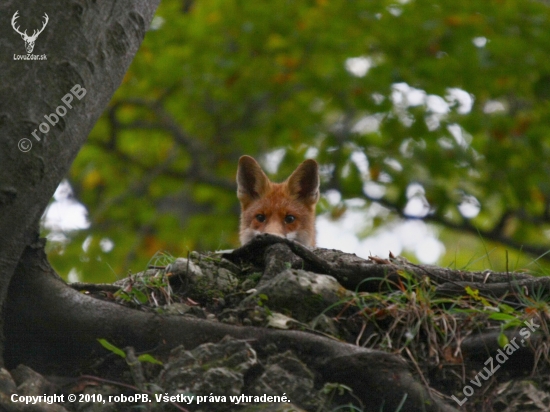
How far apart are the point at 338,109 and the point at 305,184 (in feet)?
18.9

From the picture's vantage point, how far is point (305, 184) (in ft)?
29.5

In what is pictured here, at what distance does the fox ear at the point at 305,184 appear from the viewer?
349 inches

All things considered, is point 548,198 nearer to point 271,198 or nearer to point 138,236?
point 271,198

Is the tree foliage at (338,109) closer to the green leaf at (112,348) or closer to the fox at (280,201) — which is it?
the fox at (280,201)

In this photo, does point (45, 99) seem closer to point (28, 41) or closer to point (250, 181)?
point (28, 41)

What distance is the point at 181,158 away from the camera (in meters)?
16.7

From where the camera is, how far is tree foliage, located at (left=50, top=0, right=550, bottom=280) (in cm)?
1220

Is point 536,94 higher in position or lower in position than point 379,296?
lower

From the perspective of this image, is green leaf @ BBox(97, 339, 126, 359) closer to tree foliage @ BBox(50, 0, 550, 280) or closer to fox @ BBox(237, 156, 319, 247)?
fox @ BBox(237, 156, 319, 247)

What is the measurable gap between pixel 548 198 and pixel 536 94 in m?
2.16

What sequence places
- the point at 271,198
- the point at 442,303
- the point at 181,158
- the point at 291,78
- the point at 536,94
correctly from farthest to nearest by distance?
the point at 181,158 → the point at 291,78 → the point at 536,94 → the point at 271,198 → the point at 442,303

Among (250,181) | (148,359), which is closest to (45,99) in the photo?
(148,359)

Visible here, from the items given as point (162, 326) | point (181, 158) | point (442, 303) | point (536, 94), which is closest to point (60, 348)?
point (162, 326)

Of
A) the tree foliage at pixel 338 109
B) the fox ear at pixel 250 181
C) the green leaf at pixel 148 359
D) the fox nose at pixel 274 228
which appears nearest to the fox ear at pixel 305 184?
the fox ear at pixel 250 181
